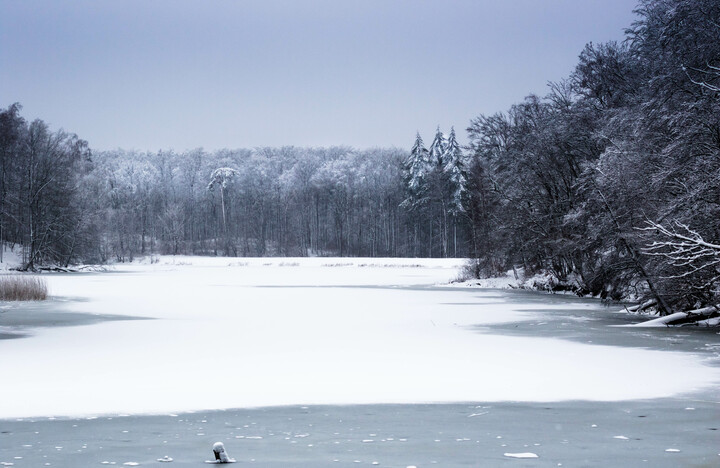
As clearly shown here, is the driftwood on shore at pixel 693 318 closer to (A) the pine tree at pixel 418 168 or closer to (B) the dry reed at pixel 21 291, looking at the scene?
(B) the dry reed at pixel 21 291

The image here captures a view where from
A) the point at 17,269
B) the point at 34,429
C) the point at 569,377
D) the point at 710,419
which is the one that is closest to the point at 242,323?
the point at 569,377

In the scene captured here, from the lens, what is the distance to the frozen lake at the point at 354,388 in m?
8.52

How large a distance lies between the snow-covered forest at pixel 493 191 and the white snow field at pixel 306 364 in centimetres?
334

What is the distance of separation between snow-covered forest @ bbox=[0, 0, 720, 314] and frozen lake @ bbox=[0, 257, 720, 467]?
293 centimetres

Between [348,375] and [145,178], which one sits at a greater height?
[145,178]

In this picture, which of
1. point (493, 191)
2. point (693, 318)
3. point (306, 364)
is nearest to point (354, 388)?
point (306, 364)

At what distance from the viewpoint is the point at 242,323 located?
76.3ft

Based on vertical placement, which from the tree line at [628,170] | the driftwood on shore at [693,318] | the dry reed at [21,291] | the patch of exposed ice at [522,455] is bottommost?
the patch of exposed ice at [522,455]

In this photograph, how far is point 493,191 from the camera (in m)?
45.9

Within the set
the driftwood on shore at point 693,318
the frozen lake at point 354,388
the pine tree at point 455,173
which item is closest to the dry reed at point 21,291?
the frozen lake at point 354,388

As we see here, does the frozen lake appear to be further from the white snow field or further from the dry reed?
the dry reed

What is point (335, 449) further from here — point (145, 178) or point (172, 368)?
point (145, 178)

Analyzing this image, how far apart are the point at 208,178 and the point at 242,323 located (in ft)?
424

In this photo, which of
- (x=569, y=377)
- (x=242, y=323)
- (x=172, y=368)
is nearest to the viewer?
(x=569, y=377)
